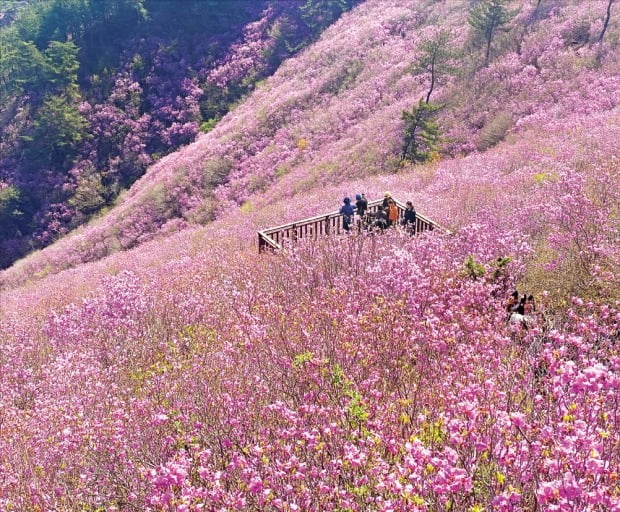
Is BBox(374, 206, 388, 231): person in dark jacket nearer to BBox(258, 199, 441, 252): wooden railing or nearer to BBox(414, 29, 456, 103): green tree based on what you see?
BBox(258, 199, 441, 252): wooden railing

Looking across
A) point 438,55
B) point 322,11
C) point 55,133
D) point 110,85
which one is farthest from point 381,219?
point 110,85

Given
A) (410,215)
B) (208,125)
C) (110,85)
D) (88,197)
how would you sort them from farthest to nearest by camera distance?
(110,85) < (208,125) < (88,197) < (410,215)

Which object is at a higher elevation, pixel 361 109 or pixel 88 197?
pixel 361 109

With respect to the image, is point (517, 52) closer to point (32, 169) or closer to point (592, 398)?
point (592, 398)

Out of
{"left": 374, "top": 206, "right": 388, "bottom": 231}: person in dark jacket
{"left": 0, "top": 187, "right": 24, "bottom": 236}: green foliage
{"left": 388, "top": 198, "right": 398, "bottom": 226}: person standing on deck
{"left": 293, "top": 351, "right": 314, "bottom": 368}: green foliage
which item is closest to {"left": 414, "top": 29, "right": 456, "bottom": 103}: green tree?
{"left": 388, "top": 198, "right": 398, "bottom": 226}: person standing on deck

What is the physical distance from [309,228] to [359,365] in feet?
31.4

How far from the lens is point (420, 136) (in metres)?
23.5

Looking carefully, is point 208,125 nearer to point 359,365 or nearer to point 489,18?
point 489,18

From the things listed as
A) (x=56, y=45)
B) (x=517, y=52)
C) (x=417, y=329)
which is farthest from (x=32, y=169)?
(x=417, y=329)

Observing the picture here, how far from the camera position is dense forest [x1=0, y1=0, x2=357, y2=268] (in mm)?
39094

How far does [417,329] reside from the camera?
6543 mm


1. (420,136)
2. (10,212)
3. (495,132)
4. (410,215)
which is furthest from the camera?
(10,212)

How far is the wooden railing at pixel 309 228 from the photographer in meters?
13.8

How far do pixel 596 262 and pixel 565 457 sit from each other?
5.52 metres
